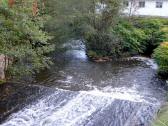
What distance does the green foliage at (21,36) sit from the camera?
1345 cm

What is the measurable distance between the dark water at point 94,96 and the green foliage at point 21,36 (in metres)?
1.61

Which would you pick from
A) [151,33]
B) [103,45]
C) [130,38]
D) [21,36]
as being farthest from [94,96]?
[151,33]

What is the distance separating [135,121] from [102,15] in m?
11.6

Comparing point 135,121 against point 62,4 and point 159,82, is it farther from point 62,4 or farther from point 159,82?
point 62,4

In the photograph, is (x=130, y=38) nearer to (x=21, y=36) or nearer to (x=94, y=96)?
(x=94, y=96)

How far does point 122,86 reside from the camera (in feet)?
54.6

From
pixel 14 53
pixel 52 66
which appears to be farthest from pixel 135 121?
pixel 52 66

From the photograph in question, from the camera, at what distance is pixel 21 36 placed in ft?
47.4

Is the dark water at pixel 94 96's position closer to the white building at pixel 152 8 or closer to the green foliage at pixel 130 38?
the green foliage at pixel 130 38

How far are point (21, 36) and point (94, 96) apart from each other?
419 cm

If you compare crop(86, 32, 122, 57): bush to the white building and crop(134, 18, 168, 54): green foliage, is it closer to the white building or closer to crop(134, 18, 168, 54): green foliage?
crop(134, 18, 168, 54): green foliage

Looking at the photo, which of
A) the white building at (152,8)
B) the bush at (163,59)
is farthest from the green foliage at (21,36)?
the white building at (152,8)

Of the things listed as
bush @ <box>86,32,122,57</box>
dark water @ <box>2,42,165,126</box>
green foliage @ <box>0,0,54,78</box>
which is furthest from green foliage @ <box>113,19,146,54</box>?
green foliage @ <box>0,0,54,78</box>

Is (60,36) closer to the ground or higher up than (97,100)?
higher up
